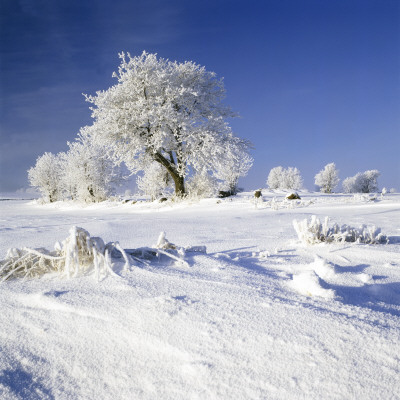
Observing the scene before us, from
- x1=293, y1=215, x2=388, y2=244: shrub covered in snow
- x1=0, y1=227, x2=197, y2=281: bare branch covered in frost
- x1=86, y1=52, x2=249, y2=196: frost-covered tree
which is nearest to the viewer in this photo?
x1=0, y1=227, x2=197, y2=281: bare branch covered in frost

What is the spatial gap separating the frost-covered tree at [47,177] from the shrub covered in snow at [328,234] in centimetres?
3803

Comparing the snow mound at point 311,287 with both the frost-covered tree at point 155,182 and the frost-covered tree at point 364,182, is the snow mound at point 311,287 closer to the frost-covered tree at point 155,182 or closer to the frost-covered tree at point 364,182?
the frost-covered tree at point 155,182

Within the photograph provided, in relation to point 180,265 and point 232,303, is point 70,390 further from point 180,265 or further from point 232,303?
point 180,265

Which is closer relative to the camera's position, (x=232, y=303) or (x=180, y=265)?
(x=232, y=303)

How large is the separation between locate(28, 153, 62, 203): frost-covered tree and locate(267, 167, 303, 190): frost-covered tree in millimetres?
43626

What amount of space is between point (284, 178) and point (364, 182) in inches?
625

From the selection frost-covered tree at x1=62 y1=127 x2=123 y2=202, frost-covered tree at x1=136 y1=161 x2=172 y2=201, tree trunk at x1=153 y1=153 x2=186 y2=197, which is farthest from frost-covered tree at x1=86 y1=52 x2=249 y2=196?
frost-covered tree at x1=62 y1=127 x2=123 y2=202

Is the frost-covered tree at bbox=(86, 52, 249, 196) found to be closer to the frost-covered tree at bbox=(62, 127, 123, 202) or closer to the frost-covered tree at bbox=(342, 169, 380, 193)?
the frost-covered tree at bbox=(62, 127, 123, 202)

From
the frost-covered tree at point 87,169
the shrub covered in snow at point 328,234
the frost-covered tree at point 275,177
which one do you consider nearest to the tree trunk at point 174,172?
the shrub covered in snow at point 328,234

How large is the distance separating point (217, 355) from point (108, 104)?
43.9 ft

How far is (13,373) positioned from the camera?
0.85 meters

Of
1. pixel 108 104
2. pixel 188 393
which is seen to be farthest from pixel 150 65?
pixel 188 393

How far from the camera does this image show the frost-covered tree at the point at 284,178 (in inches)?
2447

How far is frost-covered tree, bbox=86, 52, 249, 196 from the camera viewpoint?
12.1 meters
